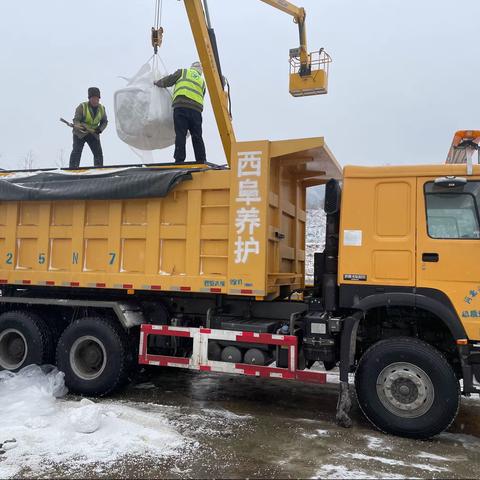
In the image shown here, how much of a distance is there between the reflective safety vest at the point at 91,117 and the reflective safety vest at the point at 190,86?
5.64ft

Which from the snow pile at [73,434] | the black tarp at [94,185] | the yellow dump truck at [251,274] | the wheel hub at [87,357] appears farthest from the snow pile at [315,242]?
the wheel hub at [87,357]

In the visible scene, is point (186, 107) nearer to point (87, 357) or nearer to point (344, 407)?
point (87, 357)

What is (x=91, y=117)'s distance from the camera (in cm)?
767

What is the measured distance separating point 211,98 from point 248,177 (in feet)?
6.31

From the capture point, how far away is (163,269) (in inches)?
228

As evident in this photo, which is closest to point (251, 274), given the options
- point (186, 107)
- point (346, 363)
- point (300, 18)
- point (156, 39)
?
point (346, 363)

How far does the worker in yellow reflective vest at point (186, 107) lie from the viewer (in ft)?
21.5

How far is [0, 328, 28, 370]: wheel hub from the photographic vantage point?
250 inches

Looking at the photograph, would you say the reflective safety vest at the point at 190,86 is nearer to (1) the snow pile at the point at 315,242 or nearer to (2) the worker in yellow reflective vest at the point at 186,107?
(2) the worker in yellow reflective vest at the point at 186,107

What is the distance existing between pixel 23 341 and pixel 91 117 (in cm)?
353

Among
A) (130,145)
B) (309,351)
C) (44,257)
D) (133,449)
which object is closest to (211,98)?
(130,145)

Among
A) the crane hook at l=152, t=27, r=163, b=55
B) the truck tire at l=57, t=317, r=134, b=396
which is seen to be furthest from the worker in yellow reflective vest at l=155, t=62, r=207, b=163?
the truck tire at l=57, t=317, r=134, b=396

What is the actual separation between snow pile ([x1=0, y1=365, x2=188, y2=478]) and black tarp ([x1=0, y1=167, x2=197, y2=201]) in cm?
236

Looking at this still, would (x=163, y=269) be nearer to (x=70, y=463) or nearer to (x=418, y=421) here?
(x=70, y=463)
